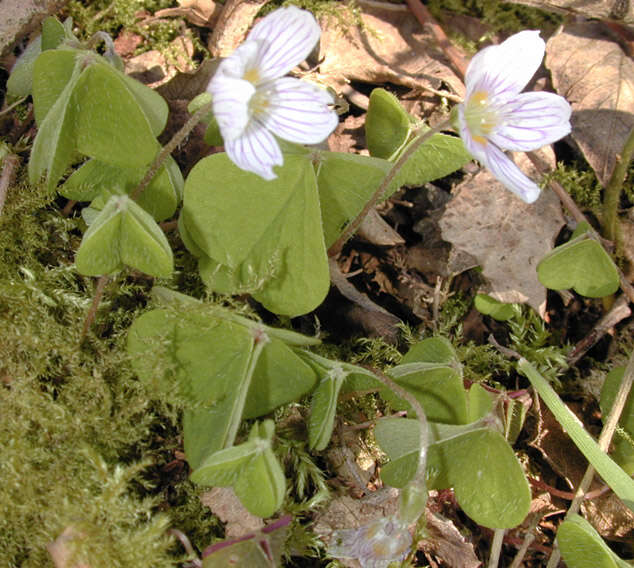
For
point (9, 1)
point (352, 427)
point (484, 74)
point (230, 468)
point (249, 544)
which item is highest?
point (9, 1)

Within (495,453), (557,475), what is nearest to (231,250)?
(495,453)

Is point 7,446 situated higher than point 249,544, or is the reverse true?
point 7,446

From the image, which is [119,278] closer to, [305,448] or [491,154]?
Answer: [305,448]

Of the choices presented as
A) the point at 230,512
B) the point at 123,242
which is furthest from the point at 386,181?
the point at 230,512

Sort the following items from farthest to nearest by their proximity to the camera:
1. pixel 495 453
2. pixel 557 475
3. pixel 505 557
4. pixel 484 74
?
pixel 557 475
pixel 505 557
pixel 495 453
pixel 484 74

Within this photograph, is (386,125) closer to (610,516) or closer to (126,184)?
(126,184)

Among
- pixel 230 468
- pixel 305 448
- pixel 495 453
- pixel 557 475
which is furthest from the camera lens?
pixel 557 475

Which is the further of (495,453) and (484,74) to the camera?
(495,453)
